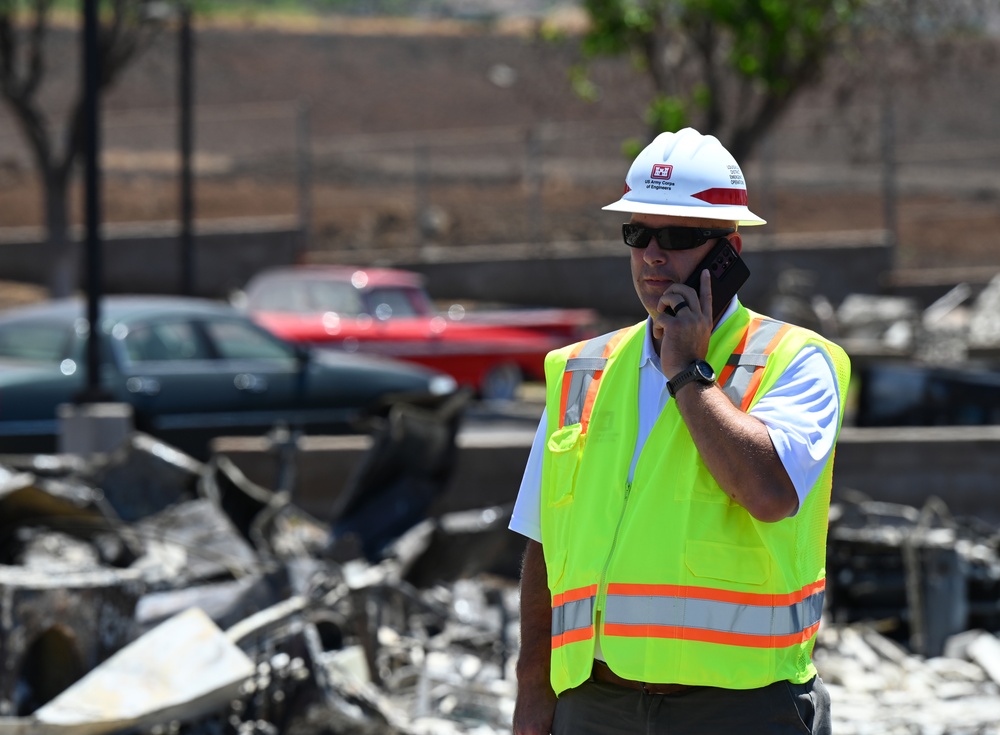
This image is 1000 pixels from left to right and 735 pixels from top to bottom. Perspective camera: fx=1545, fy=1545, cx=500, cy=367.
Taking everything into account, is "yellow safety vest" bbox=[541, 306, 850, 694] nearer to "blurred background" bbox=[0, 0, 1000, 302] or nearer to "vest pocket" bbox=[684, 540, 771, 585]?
"vest pocket" bbox=[684, 540, 771, 585]

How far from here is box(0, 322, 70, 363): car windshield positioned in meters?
11.5

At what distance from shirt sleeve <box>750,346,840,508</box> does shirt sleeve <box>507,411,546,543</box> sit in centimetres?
54

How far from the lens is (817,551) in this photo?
3.12 meters

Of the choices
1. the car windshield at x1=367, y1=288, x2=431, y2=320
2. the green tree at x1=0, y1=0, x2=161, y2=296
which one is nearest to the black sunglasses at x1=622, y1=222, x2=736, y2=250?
the car windshield at x1=367, y1=288, x2=431, y2=320

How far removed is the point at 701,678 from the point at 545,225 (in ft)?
94.3

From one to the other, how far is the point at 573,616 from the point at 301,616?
10.4 ft

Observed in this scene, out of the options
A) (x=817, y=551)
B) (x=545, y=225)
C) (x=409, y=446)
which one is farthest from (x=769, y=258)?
(x=817, y=551)

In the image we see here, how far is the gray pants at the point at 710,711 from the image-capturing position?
2.98m

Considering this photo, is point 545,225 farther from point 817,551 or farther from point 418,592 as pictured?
point 817,551

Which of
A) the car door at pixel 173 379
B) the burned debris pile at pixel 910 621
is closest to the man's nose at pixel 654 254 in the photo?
the burned debris pile at pixel 910 621

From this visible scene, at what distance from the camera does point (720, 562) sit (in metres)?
2.96

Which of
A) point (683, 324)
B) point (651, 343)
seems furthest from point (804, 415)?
point (651, 343)

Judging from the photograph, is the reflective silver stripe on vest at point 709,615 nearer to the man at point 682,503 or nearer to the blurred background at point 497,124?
the man at point 682,503

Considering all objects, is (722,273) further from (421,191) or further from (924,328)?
(421,191)
